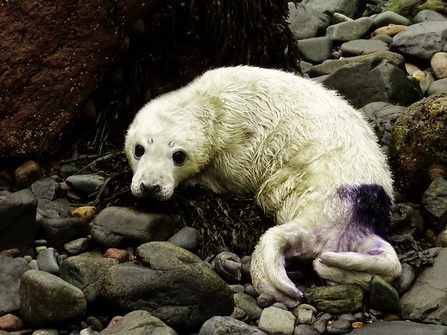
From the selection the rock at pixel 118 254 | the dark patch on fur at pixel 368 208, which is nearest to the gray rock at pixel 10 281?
the rock at pixel 118 254

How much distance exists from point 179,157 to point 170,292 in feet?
4.90

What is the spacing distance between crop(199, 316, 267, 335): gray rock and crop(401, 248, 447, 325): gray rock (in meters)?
0.95

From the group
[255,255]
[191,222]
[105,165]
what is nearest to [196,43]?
[105,165]

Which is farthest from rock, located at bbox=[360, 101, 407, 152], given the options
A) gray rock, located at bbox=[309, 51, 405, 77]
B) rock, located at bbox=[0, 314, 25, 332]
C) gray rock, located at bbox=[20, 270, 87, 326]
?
rock, located at bbox=[0, 314, 25, 332]

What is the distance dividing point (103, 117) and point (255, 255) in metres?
2.38

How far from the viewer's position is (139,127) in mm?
5906

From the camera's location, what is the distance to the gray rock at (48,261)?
5078 mm

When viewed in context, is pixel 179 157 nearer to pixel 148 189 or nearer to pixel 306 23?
pixel 148 189

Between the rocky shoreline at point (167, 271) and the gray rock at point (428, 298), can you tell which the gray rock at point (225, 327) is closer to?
the rocky shoreline at point (167, 271)

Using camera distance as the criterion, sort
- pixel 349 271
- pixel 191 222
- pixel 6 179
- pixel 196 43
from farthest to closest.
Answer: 1. pixel 196 43
2. pixel 6 179
3. pixel 191 222
4. pixel 349 271

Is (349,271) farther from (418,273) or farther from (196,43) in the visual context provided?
(196,43)

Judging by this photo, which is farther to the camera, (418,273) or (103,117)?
(103,117)

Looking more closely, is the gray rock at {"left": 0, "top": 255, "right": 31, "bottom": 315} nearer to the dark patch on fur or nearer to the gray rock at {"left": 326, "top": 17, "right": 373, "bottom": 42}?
the dark patch on fur

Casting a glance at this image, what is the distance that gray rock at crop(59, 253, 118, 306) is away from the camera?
15.2ft
